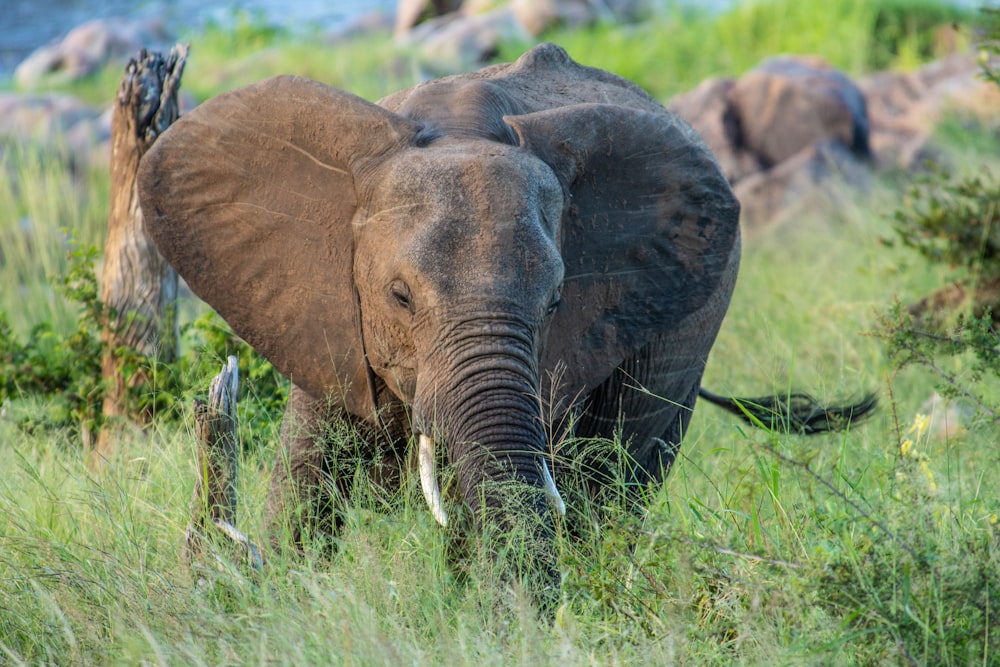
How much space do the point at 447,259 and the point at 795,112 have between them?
9658 millimetres

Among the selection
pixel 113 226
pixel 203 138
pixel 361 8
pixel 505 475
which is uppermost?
pixel 203 138

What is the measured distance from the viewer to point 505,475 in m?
3.51

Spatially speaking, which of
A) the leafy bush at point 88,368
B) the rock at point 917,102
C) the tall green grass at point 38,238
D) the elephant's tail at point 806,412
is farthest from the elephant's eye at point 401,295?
the rock at point 917,102

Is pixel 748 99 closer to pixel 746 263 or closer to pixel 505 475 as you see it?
pixel 746 263

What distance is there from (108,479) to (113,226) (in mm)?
2170

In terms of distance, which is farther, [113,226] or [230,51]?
[230,51]

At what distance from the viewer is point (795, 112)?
12.7 m

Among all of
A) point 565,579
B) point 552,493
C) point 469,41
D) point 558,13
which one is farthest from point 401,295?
point 558,13

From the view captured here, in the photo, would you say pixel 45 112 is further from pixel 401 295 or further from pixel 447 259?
pixel 447 259

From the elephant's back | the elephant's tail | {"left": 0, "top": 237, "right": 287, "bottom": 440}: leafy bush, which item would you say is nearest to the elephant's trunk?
the elephant's back

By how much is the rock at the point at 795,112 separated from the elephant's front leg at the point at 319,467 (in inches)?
351

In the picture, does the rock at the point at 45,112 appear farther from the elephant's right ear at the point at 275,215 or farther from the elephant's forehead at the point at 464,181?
the elephant's forehead at the point at 464,181

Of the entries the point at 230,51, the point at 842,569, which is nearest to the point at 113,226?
the point at 842,569

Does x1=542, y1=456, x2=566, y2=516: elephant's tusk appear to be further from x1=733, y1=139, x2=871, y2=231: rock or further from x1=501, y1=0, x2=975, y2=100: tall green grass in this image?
x1=501, y1=0, x2=975, y2=100: tall green grass
